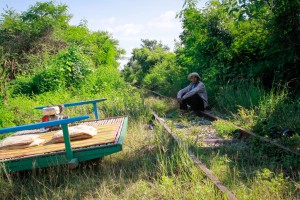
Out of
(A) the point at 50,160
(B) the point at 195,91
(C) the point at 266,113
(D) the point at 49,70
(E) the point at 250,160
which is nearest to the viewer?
(A) the point at 50,160

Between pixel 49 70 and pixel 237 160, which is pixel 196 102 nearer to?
pixel 237 160

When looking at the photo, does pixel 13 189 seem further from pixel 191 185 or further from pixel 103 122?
pixel 103 122

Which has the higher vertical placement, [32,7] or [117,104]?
[32,7]

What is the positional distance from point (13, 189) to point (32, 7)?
2162cm

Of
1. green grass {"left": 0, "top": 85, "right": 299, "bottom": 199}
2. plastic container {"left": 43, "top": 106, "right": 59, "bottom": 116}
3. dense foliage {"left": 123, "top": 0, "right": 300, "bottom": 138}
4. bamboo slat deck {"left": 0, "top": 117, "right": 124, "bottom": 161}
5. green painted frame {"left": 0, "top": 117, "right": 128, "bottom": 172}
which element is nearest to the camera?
green grass {"left": 0, "top": 85, "right": 299, "bottom": 199}

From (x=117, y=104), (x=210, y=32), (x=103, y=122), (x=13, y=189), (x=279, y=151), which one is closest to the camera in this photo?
(x=13, y=189)

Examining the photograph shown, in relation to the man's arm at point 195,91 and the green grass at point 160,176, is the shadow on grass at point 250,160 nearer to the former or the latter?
the green grass at point 160,176

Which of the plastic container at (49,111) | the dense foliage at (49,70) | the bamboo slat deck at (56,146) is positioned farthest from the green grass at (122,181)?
the dense foliage at (49,70)

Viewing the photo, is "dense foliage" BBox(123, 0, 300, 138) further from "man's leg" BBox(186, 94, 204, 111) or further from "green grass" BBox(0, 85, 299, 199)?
"green grass" BBox(0, 85, 299, 199)

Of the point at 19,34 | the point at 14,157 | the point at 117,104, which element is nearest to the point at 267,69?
the point at 117,104

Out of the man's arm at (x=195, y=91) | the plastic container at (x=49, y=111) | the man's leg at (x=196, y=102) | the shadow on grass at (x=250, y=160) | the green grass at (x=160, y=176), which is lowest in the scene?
the shadow on grass at (x=250, y=160)

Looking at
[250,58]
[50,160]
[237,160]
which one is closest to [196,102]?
[250,58]

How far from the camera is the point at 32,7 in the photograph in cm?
2223

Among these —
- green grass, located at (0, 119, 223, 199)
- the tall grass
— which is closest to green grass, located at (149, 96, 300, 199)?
green grass, located at (0, 119, 223, 199)
